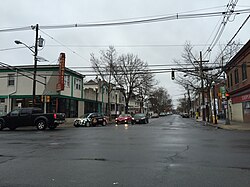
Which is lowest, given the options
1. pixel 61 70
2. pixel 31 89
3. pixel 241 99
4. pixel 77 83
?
pixel 241 99

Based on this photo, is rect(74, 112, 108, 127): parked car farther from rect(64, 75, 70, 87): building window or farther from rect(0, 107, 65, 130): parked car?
rect(64, 75, 70, 87): building window

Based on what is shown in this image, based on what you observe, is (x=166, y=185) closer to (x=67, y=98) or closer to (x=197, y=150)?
(x=197, y=150)

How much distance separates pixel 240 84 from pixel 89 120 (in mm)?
19753

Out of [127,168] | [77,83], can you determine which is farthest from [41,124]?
[127,168]

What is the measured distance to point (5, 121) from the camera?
23172 millimetres

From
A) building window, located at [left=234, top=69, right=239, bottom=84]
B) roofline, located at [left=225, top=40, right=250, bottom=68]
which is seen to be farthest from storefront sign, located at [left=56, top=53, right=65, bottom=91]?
building window, located at [left=234, top=69, right=239, bottom=84]

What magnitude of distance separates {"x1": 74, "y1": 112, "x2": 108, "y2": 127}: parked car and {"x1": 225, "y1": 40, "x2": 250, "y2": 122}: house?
51.1 feet

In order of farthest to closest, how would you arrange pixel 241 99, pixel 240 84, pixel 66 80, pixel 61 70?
pixel 66 80 → pixel 241 99 → pixel 240 84 → pixel 61 70

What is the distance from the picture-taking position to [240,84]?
32.7 meters

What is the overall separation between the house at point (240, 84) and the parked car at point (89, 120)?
1557cm

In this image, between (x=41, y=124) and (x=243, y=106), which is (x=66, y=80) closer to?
(x=41, y=124)

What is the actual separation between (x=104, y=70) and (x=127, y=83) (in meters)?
7.72

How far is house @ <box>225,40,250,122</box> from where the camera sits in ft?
96.7

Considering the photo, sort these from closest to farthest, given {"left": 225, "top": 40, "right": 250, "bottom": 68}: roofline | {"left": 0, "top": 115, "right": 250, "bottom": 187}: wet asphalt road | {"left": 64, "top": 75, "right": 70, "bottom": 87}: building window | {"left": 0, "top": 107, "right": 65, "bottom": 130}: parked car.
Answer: {"left": 0, "top": 115, "right": 250, "bottom": 187}: wet asphalt road, {"left": 0, "top": 107, "right": 65, "bottom": 130}: parked car, {"left": 225, "top": 40, "right": 250, "bottom": 68}: roofline, {"left": 64, "top": 75, "right": 70, "bottom": 87}: building window
